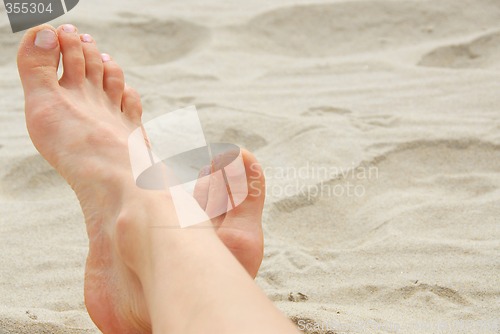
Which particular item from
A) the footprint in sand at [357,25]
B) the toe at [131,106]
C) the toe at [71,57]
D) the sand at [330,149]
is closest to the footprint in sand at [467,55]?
the sand at [330,149]

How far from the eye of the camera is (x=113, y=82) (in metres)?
1.71

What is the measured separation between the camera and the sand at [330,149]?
1305 mm

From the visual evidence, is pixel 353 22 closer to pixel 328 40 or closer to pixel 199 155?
pixel 328 40

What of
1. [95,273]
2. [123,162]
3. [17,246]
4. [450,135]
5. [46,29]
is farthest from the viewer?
[450,135]

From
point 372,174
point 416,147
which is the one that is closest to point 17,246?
point 372,174

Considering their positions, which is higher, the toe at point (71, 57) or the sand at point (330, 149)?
the toe at point (71, 57)

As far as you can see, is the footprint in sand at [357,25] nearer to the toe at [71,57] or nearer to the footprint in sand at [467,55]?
the footprint in sand at [467,55]

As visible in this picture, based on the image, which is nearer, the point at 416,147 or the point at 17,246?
the point at 17,246

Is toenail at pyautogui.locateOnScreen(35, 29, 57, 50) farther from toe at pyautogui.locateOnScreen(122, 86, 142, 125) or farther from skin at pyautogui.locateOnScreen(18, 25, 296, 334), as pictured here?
toe at pyautogui.locateOnScreen(122, 86, 142, 125)

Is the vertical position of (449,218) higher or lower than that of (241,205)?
lower

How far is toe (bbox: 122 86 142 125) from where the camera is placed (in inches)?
65.7

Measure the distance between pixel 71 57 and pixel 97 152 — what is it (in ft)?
1.28

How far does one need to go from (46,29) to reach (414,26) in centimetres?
154

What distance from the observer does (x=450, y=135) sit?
1.87 metres
